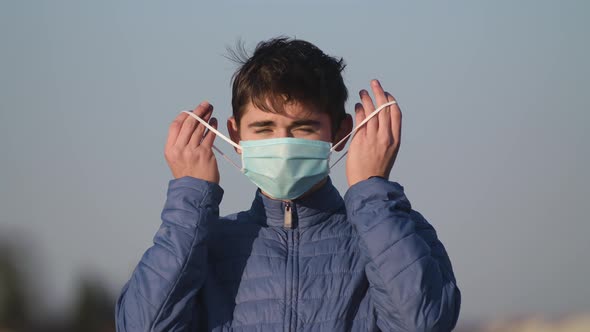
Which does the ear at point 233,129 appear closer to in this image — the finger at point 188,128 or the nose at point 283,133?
the finger at point 188,128

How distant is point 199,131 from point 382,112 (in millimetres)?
931

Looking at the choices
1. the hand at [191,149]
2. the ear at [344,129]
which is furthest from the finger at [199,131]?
the ear at [344,129]

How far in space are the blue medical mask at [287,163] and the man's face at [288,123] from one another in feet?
0.15

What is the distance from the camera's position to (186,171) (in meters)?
4.79

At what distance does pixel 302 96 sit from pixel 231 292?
3.44 ft

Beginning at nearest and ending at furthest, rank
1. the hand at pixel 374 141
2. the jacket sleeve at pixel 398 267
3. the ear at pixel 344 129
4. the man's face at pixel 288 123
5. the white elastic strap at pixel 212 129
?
the jacket sleeve at pixel 398 267
the hand at pixel 374 141
the man's face at pixel 288 123
the white elastic strap at pixel 212 129
the ear at pixel 344 129

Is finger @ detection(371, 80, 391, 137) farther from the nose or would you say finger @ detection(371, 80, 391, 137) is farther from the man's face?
the nose

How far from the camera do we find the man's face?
482 centimetres

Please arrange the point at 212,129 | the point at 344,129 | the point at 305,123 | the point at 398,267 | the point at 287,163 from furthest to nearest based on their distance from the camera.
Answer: the point at 344,129 < the point at 212,129 < the point at 305,123 < the point at 287,163 < the point at 398,267

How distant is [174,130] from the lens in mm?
4922

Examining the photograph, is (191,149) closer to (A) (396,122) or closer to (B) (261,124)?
(B) (261,124)

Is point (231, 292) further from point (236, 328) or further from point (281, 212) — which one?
point (281, 212)

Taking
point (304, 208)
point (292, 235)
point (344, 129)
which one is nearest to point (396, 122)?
point (344, 129)

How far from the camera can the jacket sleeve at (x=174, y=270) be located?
4.41 meters
